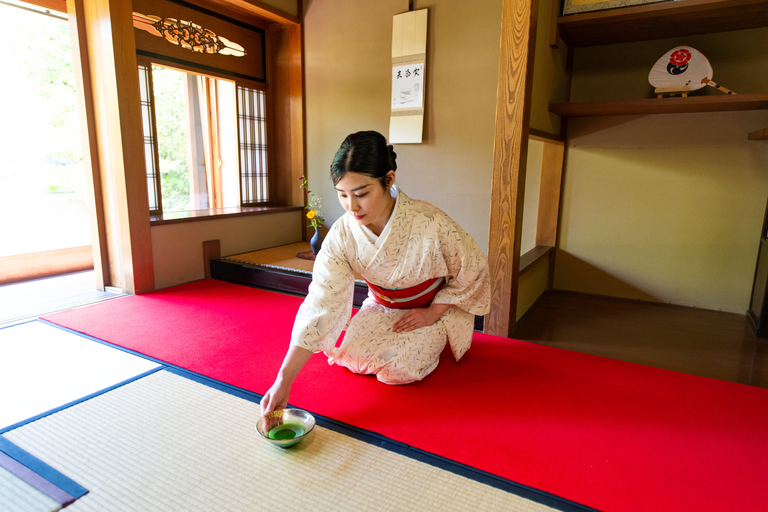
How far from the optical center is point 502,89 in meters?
2.46

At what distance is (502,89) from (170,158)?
4.16m

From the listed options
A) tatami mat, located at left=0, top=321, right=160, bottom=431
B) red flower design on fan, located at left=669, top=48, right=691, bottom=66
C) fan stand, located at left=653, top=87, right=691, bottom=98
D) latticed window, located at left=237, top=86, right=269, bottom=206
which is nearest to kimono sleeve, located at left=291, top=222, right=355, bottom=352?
tatami mat, located at left=0, top=321, right=160, bottom=431

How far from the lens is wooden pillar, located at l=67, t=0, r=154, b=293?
10.4 ft

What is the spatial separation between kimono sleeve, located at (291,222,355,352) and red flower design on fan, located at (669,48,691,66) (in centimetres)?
258

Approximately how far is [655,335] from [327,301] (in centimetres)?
210

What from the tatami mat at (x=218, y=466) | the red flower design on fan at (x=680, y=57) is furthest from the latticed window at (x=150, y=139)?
the red flower design on fan at (x=680, y=57)

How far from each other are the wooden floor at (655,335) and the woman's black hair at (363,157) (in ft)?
4.96

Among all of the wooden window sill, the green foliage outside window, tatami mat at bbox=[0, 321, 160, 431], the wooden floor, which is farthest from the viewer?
the green foliage outside window

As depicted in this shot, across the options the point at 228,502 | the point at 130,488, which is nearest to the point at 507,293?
the point at 228,502

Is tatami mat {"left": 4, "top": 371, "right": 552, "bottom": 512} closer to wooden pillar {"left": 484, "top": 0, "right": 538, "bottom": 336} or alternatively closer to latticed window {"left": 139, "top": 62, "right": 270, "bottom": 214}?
wooden pillar {"left": 484, "top": 0, "right": 538, "bottom": 336}

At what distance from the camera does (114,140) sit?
327cm

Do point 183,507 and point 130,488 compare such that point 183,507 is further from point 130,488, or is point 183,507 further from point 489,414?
point 489,414

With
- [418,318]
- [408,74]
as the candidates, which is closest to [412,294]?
[418,318]

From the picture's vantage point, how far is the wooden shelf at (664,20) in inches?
99.6
